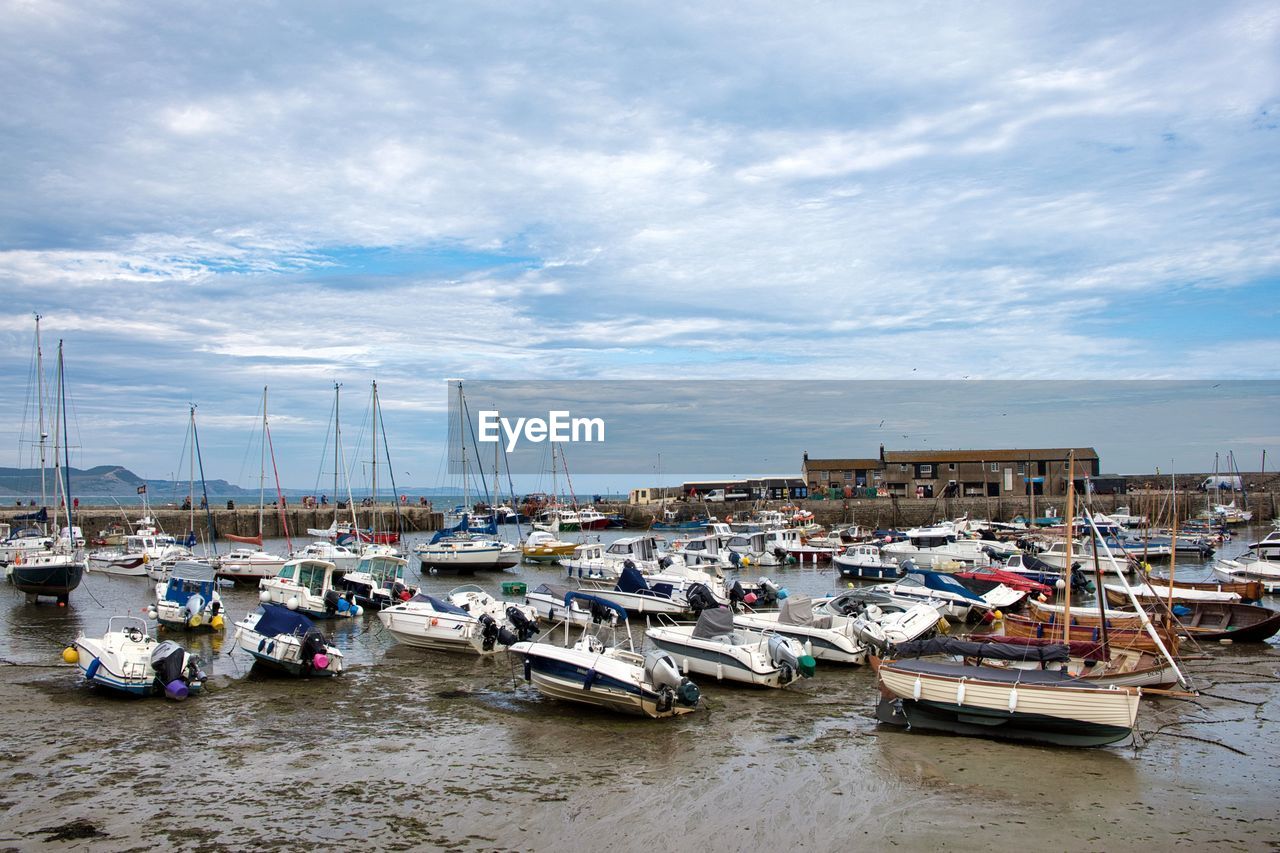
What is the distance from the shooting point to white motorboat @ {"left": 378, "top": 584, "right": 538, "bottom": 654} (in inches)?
904

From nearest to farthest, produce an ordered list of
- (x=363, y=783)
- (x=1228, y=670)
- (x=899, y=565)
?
(x=363, y=783) → (x=1228, y=670) → (x=899, y=565)

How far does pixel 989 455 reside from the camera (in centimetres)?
9200

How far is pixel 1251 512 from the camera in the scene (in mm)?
83688

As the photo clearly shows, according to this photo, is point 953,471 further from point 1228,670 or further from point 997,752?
point 997,752

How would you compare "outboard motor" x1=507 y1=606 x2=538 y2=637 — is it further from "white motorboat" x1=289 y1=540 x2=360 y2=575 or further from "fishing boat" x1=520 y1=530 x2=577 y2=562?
"fishing boat" x1=520 y1=530 x2=577 y2=562

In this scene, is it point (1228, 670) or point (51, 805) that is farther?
point (1228, 670)

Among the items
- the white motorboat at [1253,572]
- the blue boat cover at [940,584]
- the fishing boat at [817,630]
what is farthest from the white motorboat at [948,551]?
the fishing boat at [817,630]

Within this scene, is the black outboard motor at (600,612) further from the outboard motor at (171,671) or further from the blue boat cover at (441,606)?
the outboard motor at (171,671)

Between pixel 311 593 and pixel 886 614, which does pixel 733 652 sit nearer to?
pixel 886 614

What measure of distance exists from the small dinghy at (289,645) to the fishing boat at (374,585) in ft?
32.2

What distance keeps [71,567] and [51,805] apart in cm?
2513

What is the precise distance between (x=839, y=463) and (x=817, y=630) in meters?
81.0

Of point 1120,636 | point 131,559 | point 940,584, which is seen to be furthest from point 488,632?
point 131,559

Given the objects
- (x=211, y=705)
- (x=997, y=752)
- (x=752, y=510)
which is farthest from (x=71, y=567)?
(x=752, y=510)
